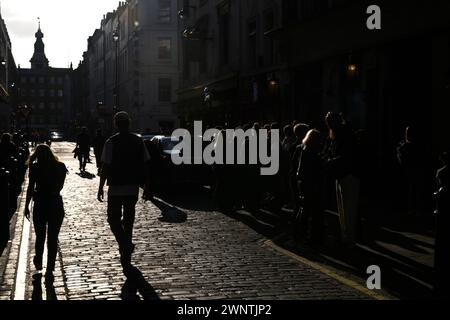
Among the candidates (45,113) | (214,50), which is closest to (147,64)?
(214,50)

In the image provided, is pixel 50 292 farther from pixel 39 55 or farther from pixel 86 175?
pixel 39 55

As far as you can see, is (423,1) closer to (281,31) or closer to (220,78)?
(281,31)

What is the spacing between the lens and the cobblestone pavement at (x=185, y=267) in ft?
22.5

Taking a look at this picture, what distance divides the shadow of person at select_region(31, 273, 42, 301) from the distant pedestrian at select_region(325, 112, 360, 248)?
421 centimetres

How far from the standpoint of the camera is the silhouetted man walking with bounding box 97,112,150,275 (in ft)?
26.0

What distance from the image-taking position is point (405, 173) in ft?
43.5

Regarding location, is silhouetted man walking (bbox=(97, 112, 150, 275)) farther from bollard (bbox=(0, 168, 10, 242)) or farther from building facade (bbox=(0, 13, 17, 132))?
building facade (bbox=(0, 13, 17, 132))

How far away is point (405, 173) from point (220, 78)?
1989cm

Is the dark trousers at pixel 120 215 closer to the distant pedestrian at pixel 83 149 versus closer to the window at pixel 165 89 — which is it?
the distant pedestrian at pixel 83 149

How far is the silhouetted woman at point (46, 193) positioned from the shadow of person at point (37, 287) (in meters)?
0.31

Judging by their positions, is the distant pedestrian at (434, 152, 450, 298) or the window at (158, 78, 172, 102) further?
the window at (158, 78, 172, 102)

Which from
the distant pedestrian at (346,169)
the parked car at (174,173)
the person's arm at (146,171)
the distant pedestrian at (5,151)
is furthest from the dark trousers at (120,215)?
the parked car at (174,173)

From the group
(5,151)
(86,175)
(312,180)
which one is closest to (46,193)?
(312,180)

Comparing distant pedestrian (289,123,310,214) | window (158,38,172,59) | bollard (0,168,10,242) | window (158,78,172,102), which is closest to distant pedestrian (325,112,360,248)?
distant pedestrian (289,123,310,214)
